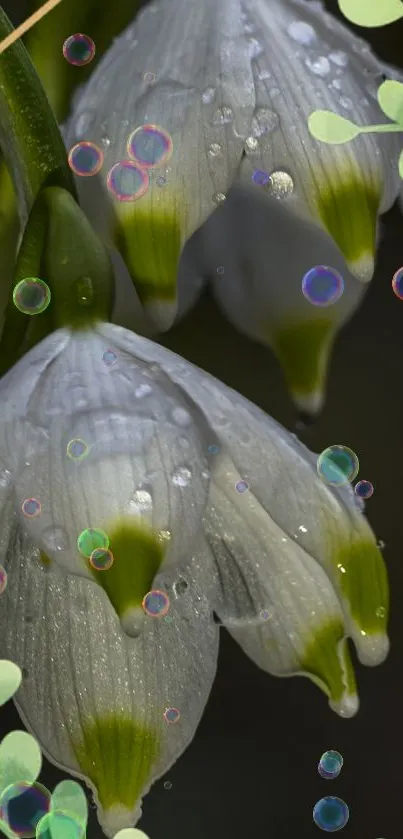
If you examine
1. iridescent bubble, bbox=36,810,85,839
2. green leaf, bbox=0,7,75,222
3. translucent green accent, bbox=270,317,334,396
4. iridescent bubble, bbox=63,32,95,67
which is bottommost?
iridescent bubble, bbox=36,810,85,839

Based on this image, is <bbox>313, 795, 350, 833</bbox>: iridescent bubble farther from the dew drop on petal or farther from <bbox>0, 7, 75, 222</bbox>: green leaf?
<bbox>0, 7, 75, 222</bbox>: green leaf

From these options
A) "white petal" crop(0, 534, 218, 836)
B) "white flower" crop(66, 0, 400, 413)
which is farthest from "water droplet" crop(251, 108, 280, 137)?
"white petal" crop(0, 534, 218, 836)

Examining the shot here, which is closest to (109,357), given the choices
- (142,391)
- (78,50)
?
(142,391)

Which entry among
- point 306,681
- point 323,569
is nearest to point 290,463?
point 323,569

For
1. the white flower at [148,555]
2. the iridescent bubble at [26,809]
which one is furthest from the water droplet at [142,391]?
the iridescent bubble at [26,809]

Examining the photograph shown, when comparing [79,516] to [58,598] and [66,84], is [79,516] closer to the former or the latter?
[58,598]

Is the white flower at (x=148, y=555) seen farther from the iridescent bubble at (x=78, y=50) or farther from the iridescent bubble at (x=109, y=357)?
the iridescent bubble at (x=78, y=50)

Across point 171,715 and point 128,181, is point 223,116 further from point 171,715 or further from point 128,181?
point 171,715
